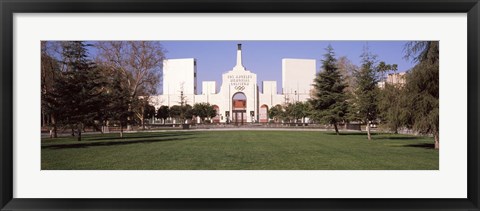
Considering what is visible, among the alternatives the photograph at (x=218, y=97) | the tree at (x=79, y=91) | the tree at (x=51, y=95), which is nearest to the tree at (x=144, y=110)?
the photograph at (x=218, y=97)

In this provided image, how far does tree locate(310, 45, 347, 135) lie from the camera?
22984 millimetres

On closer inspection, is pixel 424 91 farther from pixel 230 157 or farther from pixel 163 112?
pixel 163 112

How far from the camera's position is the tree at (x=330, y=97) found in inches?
905

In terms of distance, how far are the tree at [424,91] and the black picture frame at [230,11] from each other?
3.79 m

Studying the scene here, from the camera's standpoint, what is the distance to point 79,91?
13.7 m

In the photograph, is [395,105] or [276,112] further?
[276,112]

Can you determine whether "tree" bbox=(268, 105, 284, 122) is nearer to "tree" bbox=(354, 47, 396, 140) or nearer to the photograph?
the photograph

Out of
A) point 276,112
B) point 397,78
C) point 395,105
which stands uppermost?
point 397,78

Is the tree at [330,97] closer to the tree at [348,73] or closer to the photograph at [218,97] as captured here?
the tree at [348,73]

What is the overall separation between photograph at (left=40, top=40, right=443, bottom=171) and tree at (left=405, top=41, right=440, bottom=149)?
3 cm

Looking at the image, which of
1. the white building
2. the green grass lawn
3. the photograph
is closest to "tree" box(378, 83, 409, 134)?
the photograph

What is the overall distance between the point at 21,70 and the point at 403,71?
10.1 meters

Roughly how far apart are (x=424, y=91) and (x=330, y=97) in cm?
1160

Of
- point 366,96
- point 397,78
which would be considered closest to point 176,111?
point 397,78
